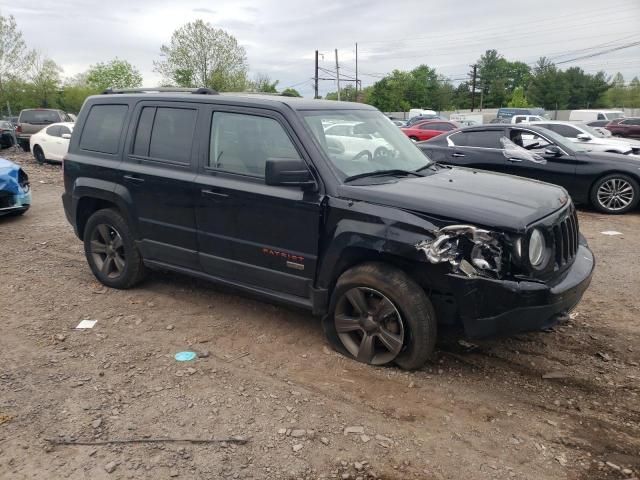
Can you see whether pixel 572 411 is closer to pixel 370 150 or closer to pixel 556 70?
pixel 370 150

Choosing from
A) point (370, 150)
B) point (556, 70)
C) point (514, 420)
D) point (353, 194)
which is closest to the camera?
point (514, 420)

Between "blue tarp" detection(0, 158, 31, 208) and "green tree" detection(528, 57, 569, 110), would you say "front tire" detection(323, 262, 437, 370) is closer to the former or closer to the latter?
"blue tarp" detection(0, 158, 31, 208)

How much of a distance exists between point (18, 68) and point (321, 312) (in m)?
41.1

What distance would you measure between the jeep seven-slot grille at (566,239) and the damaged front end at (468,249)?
55 cm

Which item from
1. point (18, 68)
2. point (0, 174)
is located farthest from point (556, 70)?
point (0, 174)

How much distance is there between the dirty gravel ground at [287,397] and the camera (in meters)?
2.85

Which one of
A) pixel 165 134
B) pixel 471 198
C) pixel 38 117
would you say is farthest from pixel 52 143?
pixel 471 198

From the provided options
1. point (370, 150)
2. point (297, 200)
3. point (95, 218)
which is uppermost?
point (370, 150)

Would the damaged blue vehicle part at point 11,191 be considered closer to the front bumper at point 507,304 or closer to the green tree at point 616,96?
the front bumper at point 507,304

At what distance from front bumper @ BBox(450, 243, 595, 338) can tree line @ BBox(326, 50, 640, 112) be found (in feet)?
233

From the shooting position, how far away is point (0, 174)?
26.9ft

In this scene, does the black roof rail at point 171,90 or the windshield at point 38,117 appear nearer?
the black roof rail at point 171,90

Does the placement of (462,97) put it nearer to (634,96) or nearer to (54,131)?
(634,96)

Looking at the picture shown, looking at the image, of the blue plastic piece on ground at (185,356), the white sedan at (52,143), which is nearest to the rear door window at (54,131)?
the white sedan at (52,143)
